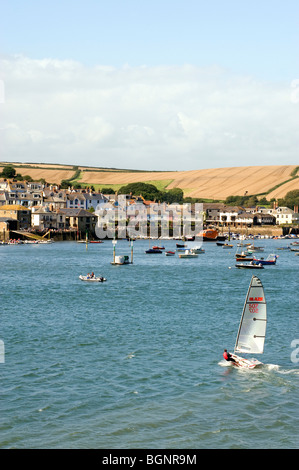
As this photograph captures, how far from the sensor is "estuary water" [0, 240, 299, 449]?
26.8 m

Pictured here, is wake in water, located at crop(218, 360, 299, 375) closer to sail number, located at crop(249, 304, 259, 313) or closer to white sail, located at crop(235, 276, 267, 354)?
white sail, located at crop(235, 276, 267, 354)

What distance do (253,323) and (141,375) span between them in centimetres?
857

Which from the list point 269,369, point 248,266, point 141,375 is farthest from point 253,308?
point 248,266

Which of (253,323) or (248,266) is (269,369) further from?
(248,266)

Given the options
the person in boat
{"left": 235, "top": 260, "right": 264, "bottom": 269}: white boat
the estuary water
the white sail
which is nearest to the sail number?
the white sail

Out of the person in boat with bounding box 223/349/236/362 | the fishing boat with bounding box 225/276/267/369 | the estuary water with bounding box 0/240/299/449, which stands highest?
the fishing boat with bounding box 225/276/267/369

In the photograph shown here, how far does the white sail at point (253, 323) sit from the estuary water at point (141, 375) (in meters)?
1.33

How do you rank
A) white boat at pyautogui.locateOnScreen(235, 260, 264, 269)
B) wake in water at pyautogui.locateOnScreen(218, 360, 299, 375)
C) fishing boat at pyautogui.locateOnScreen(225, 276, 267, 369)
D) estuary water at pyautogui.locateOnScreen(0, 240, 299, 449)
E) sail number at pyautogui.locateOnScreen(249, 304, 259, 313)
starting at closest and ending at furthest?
estuary water at pyautogui.locateOnScreen(0, 240, 299, 449)
wake in water at pyautogui.locateOnScreen(218, 360, 299, 375)
fishing boat at pyautogui.locateOnScreen(225, 276, 267, 369)
sail number at pyautogui.locateOnScreen(249, 304, 259, 313)
white boat at pyautogui.locateOnScreen(235, 260, 264, 269)

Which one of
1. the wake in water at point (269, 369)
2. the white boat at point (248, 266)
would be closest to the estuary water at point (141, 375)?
the wake in water at point (269, 369)

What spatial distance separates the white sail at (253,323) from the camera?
127 feet

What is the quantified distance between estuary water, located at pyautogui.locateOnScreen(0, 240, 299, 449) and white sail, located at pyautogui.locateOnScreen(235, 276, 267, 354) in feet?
4.36

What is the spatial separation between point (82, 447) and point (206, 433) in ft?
18.1
